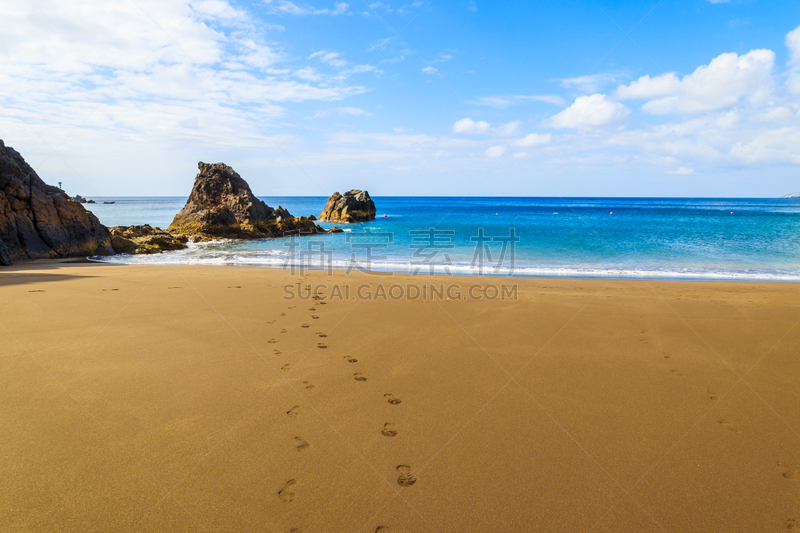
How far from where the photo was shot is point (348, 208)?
51.3m

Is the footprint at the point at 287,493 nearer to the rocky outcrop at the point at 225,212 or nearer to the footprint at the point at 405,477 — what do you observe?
the footprint at the point at 405,477

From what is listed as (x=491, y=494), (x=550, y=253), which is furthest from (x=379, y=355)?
(x=550, y=253)

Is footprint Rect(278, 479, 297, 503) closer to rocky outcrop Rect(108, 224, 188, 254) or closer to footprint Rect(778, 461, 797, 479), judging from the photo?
footprint Rect(778, 461, 797, 479)

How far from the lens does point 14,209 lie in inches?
555

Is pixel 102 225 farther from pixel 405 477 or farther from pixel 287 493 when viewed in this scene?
pixel 405 477

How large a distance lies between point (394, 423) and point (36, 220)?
18870 millimetres

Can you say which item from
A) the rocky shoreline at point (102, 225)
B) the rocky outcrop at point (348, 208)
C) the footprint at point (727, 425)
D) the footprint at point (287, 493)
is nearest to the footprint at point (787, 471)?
the footprint at point (727, 425)

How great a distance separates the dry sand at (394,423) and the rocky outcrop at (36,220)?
11.0 meters

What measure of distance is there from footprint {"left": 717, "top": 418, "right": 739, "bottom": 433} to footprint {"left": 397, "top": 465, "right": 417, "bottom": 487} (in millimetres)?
2963

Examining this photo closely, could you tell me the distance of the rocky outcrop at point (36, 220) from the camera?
13.8 m

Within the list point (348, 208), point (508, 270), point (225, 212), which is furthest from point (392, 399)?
point (348, 208)

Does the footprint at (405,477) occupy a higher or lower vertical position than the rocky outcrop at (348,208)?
lower

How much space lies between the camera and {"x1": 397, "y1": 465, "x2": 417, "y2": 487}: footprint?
2645mm

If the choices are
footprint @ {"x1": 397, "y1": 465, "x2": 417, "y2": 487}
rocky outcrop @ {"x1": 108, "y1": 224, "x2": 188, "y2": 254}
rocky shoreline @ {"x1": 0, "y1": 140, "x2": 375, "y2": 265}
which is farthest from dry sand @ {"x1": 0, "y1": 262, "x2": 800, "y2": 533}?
rocky outcrop @ {"x1": 108, "y1": 224, "x2": 188, "y2": 254}
